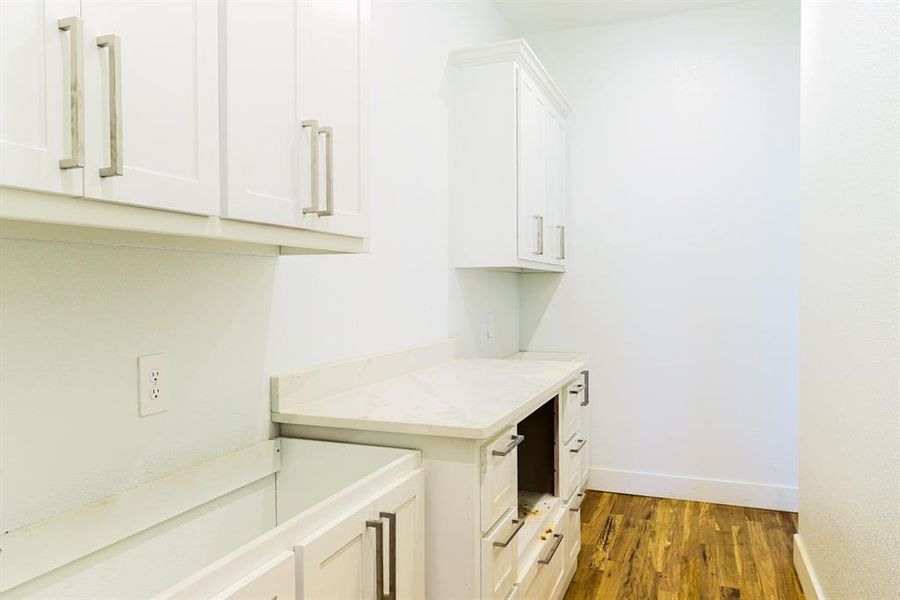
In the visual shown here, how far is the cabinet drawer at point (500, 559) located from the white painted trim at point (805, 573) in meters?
1.23

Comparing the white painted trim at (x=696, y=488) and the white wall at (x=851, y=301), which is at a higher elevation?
the white wall at (x=851, y=301)

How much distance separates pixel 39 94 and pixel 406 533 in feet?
3.35

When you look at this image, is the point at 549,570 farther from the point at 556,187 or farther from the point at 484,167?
the point at 556,187

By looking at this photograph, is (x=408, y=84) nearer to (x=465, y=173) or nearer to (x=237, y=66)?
(x=465, y=173)

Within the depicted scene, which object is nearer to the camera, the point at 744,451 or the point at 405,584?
the point at 405,584

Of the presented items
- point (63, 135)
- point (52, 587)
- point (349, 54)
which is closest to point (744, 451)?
point (349, 54)

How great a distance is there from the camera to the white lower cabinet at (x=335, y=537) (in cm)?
89

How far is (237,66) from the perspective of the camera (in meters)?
1.06

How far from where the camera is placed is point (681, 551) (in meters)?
2.86

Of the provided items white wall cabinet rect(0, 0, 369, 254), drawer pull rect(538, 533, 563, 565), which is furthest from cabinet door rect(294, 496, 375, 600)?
drawer pull rect(538, 533, 563, 565)

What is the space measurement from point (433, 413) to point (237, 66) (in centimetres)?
88

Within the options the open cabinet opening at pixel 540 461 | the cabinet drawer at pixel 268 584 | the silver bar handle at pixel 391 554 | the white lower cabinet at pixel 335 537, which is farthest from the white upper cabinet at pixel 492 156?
the cabinet drawer at pixel 268 584

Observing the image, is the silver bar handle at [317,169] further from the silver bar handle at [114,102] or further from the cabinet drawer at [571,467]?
the cabinet drawer at [571,467]

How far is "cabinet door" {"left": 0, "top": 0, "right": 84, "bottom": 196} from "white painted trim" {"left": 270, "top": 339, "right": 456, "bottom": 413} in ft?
3.02
